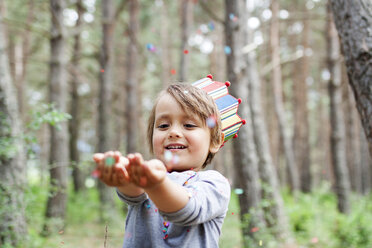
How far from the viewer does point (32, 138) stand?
4.20 m

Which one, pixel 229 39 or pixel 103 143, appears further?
pixel 103 143

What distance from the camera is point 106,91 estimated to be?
10.2 meters

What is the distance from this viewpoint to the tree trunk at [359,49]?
2.97 metres

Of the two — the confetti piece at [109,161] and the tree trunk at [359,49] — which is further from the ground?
the tree trunk at [359,49]

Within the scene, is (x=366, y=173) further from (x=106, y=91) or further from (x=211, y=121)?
(x=211, y=121)

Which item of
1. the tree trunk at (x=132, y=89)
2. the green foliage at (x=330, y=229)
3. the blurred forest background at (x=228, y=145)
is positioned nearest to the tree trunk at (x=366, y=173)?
the blurred forest background at (x=228, y=145)

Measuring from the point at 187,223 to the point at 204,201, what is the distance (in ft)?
0.36

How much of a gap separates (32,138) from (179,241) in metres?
3.17

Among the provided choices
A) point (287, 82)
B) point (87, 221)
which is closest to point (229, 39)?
point (87, 221)

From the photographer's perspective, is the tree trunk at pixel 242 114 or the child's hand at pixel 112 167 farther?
the tree trunk at pixel 242 114

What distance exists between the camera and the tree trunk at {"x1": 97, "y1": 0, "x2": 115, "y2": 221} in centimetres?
1002

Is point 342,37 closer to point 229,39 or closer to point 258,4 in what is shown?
point 229,39

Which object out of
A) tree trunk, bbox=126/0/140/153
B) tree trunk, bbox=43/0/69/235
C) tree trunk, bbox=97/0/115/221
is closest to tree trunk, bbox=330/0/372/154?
tree trunk, bbox=43/0/69/235

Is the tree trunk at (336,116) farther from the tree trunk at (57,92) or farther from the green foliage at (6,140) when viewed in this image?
the green foliage at (6,140)
